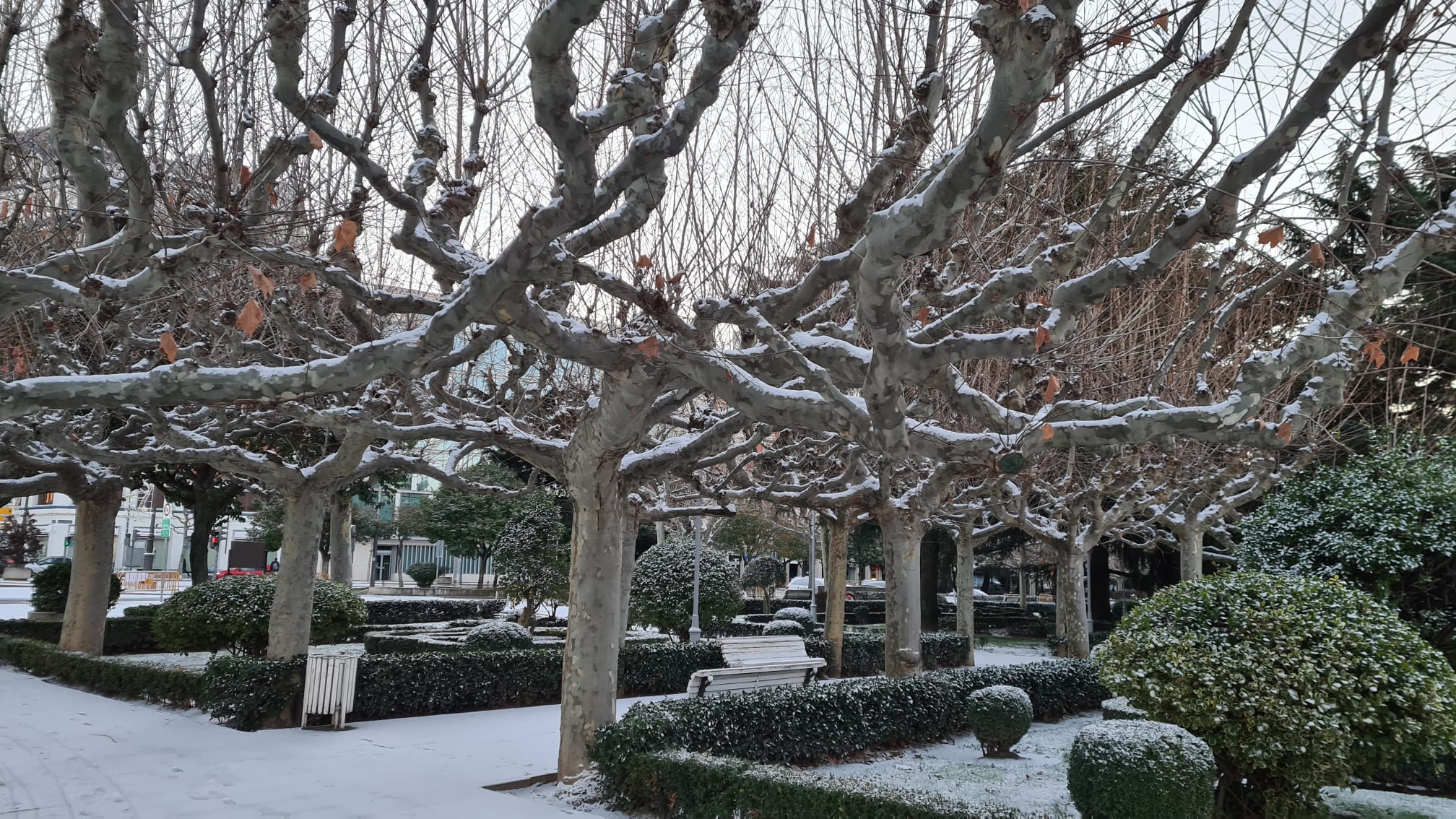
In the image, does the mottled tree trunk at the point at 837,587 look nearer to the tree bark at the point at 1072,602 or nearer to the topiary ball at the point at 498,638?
the tree bark at the point at 1072,602

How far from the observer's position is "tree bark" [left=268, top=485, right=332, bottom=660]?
35.7 feet

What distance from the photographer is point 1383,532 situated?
9758 millimetres

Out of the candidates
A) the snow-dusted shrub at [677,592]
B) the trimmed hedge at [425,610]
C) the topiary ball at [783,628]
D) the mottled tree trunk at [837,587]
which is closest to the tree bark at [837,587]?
the mottled tree trunk at [837,587]

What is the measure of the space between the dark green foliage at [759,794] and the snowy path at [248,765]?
62cm

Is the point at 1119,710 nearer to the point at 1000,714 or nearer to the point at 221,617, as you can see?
the point at 1000,714

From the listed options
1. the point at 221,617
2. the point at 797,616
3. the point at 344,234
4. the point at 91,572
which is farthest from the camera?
the point at 797,616

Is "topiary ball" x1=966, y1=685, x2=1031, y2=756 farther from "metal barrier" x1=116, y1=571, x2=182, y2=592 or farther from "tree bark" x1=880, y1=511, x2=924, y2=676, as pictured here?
"metal barrier" x1=116, y1=571, x2=182, y2=592

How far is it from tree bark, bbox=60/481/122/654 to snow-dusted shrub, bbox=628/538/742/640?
29.2 feet

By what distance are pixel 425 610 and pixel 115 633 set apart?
8465mm

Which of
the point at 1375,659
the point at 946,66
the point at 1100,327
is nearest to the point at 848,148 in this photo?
the point at 946,66

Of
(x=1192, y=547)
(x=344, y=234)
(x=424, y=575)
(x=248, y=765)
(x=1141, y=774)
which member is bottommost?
(x=248, y=765)

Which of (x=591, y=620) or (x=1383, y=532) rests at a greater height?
(x=1383, y=532)

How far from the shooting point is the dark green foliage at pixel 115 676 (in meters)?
10.9

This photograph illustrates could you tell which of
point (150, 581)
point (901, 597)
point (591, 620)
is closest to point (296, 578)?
point (591, 620)
